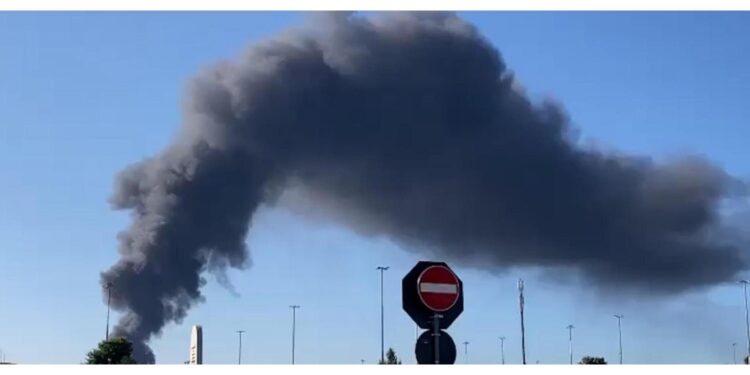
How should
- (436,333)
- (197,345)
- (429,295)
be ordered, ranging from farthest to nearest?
(197,345) < (429,295) < (436,333)

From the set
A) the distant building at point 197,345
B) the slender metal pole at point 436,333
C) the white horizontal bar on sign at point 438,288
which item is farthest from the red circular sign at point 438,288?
the distant building at point 197,345

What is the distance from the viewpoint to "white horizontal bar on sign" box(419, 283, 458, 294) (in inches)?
322

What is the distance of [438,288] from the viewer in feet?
27.1

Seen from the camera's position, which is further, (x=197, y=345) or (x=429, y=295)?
(x=197, y=345)

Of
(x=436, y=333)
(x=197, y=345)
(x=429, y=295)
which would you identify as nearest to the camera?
(x=436, y=333)

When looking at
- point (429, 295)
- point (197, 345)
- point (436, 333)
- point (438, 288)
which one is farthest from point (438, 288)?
point (197, 345)

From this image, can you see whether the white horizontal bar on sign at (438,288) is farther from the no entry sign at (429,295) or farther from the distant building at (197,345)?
the distant building at (197,345)

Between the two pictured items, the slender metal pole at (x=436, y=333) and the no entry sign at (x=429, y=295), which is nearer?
the slender metal pole at (x=436, y=333)

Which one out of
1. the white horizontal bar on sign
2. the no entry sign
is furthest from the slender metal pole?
the white horizontal bar on sign

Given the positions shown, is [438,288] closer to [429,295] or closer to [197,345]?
[429,295]

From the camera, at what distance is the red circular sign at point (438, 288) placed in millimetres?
8188

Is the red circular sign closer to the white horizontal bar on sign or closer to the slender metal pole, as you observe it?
the white horizontal bar on sign
